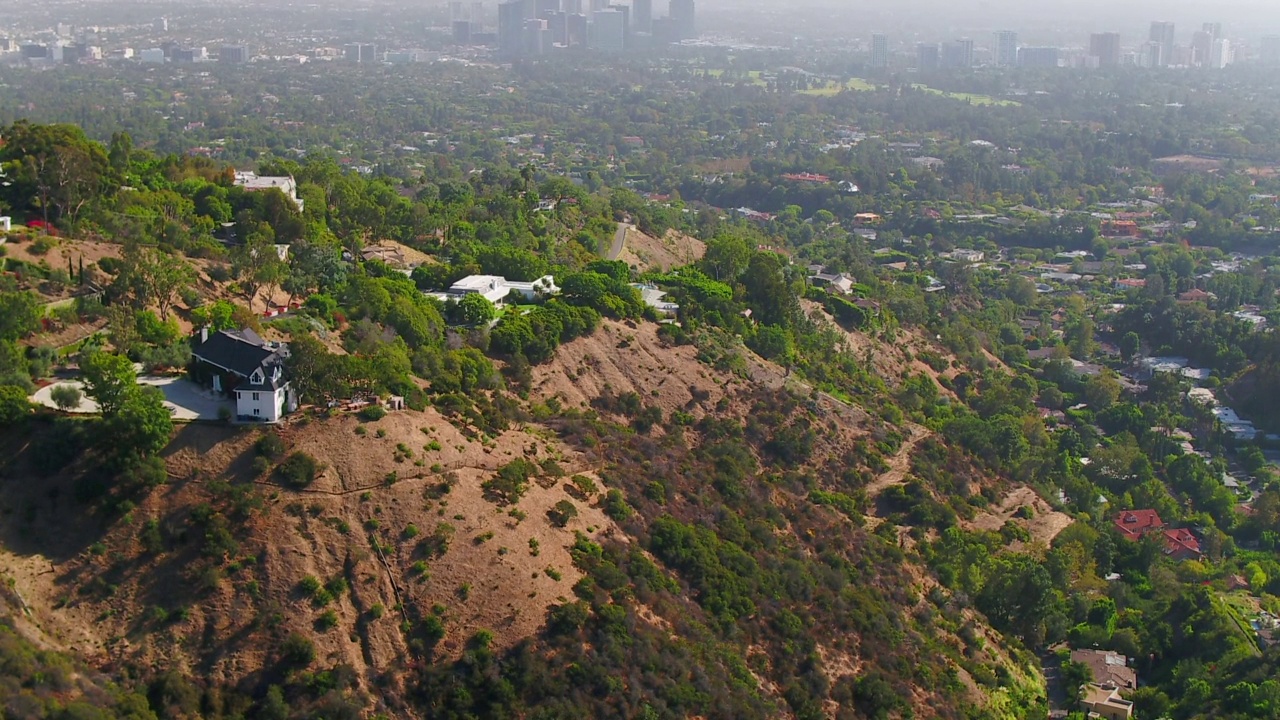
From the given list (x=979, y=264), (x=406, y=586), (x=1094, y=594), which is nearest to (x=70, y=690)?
(x=406, y=586)

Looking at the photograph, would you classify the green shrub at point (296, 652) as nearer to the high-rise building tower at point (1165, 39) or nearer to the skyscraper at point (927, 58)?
the skyscraper at point (927, 58)

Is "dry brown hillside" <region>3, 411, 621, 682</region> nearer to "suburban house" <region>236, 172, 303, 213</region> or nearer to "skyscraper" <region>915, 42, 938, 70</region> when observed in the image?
"suburban house" <region>236, 172, 303, 213</region>

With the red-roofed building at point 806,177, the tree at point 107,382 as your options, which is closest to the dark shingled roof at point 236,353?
the tree at point 107,382

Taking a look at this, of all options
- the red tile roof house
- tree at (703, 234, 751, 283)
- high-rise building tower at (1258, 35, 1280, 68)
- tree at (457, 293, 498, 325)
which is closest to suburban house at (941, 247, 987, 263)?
tree at (703, 234, 751, 283)

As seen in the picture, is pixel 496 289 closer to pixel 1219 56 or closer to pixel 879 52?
pixel 879 52

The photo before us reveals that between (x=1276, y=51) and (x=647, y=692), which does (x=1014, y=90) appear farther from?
(x=647, y=692)

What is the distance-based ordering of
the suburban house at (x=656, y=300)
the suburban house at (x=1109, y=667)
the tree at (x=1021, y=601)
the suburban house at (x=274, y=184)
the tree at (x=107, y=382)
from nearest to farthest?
the tree at (x=107, y=382) → the suburban house at (x=1109, y=667) → the tree at (x=1021, y=601) → the suburban house at (x=656, y=300) → the suburban house at (x=274, y=184)
